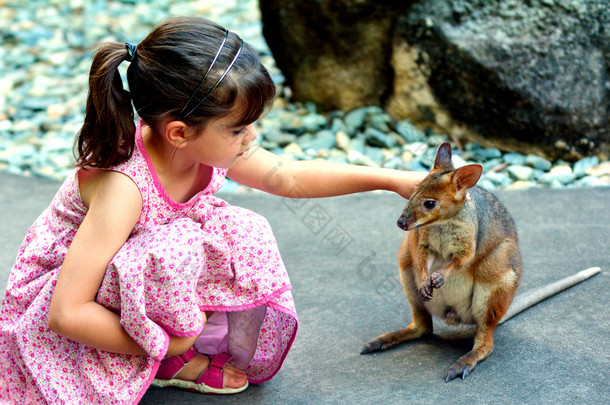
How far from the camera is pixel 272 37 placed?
500 cm

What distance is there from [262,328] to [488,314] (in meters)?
0.75

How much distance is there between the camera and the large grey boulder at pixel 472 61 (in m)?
4.07

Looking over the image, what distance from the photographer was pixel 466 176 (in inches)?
84.7

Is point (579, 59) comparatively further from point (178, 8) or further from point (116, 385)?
point (178, 8)

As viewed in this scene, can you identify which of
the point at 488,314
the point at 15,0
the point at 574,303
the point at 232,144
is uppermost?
the point at 232,144

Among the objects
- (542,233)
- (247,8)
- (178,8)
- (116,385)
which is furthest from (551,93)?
(178,8)

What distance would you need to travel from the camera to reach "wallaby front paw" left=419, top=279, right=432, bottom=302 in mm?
2189

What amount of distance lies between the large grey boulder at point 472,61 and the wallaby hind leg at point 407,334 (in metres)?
2.16

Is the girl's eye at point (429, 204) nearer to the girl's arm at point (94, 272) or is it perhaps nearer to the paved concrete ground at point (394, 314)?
the paved concrete ground at point (394, 314)

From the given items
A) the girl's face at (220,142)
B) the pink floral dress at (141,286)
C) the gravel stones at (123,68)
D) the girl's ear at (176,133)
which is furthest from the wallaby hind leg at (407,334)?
the gravel stones at (123,68)

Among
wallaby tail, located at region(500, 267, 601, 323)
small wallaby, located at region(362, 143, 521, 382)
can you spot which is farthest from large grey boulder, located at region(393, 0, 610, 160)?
small wallaby, located at region(362, 143, 521, 382)

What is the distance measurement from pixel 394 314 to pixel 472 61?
7.03 feet

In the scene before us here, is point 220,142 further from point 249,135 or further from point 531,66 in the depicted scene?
point 531,66

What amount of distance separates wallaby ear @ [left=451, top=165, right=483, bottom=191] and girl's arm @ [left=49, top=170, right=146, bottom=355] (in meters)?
0.98
